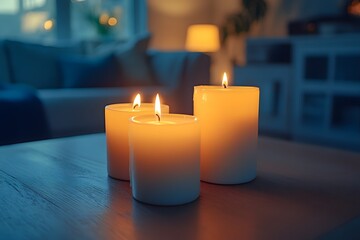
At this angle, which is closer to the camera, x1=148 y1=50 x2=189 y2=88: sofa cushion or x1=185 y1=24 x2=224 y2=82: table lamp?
x1=148 y1=50 x2=189 y2=88: sofa cushion

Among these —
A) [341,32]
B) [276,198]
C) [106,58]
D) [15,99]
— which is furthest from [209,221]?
[341,32]

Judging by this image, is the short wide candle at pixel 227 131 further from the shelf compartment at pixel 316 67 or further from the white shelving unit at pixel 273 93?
the white shelving unit at pixel 273 93

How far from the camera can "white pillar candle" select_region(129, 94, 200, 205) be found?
0.50 metres

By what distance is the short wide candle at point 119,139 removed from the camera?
0.61 m

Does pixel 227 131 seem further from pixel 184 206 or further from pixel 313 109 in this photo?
pixel 313 109

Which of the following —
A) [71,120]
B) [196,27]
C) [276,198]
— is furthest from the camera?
[196,27]

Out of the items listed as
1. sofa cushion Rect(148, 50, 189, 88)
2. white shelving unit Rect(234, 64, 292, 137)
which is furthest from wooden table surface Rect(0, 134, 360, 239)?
white shelving unit Rect(234, 64, 292, 137)

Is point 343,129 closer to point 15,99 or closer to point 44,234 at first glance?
point 15,99

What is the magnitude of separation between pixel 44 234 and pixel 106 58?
231 centimetres

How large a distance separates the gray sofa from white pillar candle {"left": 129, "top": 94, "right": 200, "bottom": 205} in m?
1.65

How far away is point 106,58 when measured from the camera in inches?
104

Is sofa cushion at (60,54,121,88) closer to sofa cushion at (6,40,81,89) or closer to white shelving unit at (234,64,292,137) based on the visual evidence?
sofa cushion at (6,40,81,89)

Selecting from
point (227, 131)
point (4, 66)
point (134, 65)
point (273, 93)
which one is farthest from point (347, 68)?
point (227, 131)

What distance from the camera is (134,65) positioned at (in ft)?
8.75
